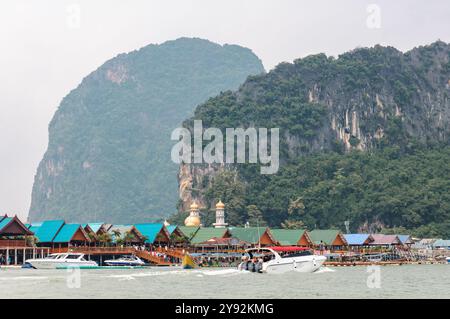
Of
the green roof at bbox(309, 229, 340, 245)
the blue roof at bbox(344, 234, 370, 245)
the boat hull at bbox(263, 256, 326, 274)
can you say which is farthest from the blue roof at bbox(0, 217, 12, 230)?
the blue roof at bbox(344, 234, 370, 245)

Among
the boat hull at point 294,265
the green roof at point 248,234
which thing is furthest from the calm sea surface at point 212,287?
the green roof at point 248,234

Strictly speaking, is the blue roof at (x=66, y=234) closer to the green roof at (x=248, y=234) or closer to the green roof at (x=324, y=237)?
the green roof at (x=248, y=234)

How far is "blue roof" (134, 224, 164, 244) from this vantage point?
120875mm

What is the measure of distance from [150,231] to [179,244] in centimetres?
461

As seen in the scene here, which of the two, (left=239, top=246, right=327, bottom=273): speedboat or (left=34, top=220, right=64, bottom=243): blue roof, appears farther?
(left=34, top=220, right=64, bottom=243): blue roof

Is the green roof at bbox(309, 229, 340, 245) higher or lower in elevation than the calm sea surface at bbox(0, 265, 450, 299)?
higher

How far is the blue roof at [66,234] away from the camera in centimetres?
Result: 10867

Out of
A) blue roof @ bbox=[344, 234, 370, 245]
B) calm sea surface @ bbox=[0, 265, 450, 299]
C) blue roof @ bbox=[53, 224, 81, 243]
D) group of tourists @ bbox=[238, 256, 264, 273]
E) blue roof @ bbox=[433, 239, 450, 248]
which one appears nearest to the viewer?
calm sea surface @ bbox=[0, 265, 450, 299]

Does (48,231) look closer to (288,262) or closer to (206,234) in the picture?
(206,234)

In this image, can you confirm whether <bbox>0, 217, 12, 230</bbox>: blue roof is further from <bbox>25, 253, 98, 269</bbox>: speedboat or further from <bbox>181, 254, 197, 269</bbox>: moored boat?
<bbox>181, 254, 197, 269</bbox>: moored boat

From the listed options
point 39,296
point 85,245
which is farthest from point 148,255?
point 39,296

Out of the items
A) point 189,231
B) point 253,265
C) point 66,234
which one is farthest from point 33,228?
point 253,265
